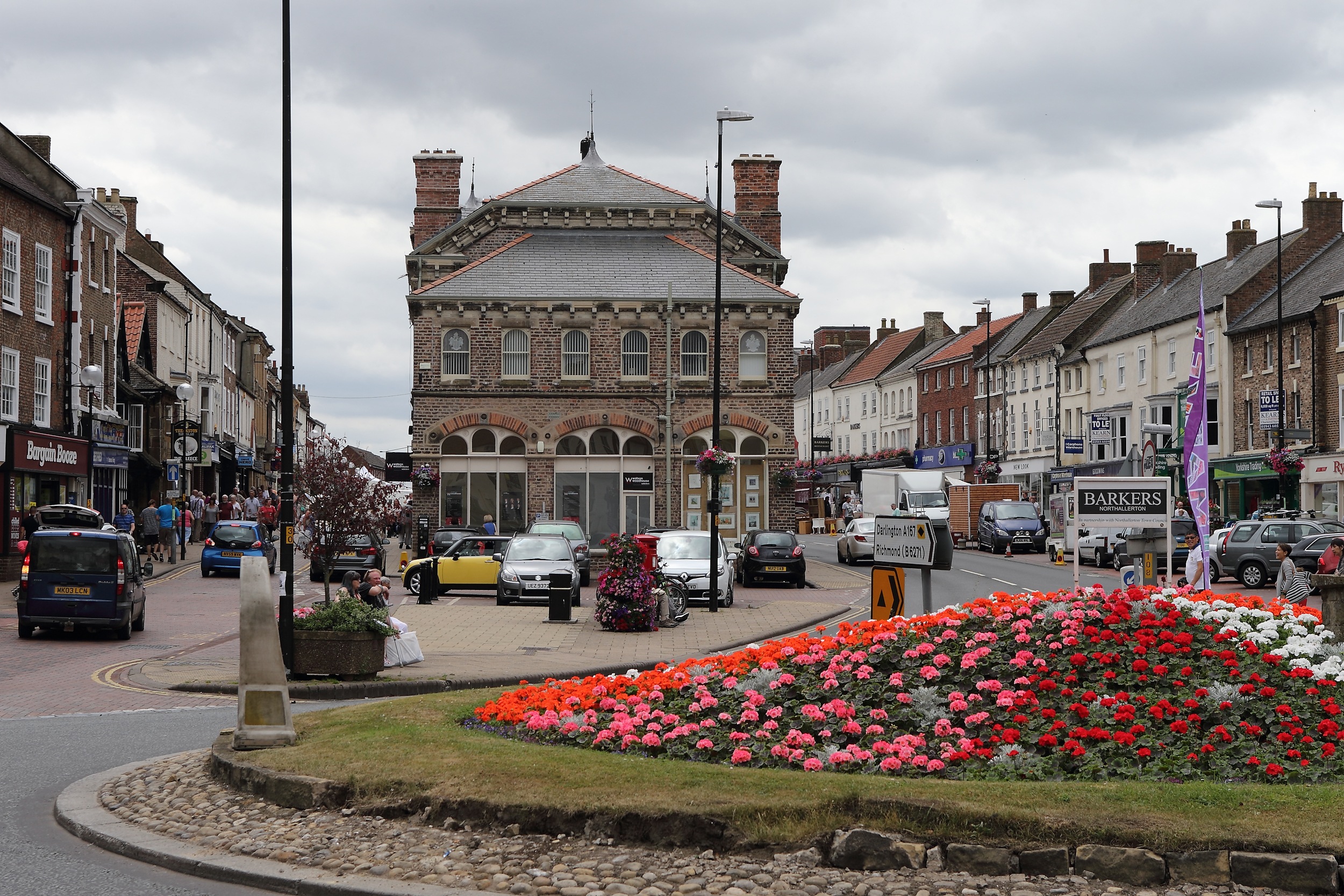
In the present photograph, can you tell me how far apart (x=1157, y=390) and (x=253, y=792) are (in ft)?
206

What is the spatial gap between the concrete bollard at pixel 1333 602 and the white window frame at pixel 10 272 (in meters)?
32.8

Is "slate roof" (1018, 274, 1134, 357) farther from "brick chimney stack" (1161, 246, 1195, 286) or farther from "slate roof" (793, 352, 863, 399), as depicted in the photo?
"slate roof" (793, 352, 863, 399)

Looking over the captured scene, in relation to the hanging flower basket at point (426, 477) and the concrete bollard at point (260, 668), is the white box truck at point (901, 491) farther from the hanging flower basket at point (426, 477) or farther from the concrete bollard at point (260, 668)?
the concrete bollard at point (260, 668)

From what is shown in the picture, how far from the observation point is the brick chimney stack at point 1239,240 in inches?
2613

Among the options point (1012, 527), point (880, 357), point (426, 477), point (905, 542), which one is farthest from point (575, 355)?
point (880, 357)

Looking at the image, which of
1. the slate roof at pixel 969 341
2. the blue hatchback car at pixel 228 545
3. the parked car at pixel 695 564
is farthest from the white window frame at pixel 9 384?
the slate roof at pixel 969 341

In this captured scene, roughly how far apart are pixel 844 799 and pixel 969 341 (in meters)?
86.3

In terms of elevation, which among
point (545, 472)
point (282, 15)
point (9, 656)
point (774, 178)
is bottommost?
point (9, 656)

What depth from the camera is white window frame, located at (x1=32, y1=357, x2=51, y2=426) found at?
37.8m

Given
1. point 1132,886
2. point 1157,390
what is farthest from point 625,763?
point 1157,390

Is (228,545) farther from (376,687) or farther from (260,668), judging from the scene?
(260,668)

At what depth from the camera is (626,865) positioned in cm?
734

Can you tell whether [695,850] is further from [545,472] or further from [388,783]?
[545,472]

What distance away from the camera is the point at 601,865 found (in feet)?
23.9
